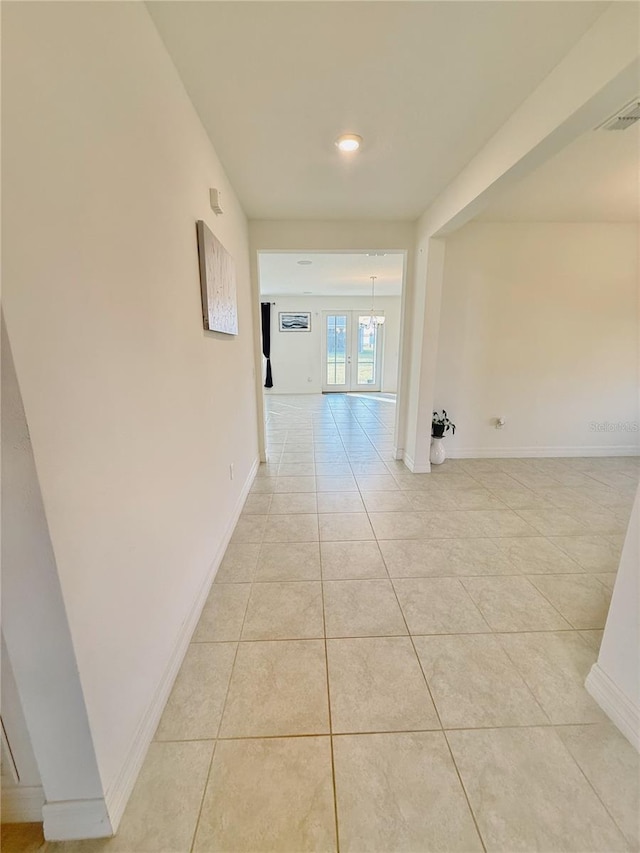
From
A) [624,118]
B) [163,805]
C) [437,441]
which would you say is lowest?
[163,805]

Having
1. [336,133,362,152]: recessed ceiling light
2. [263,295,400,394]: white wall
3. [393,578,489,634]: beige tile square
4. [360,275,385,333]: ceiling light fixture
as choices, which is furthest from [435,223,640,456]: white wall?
[360,275,385,333]: ceiling light fixture

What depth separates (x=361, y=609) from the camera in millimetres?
1650

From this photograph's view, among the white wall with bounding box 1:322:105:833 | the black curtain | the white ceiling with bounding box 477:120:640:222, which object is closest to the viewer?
the white wall with bounding box 1:322:105:833

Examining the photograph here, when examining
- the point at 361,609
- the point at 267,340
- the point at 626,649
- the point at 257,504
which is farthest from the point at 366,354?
the point at 626,649

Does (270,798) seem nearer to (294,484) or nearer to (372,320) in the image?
(294,484)

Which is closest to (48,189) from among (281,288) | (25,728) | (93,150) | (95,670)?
(93,150)

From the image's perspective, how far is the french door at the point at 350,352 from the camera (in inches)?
338

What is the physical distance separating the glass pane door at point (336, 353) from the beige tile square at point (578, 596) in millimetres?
7350

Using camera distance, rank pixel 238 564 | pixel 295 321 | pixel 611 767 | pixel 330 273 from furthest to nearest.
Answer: pixel 295 321, pixel 330 273, pixel 238 564, pixel 611 767

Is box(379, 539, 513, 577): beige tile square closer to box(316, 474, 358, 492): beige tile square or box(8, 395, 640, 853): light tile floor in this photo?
box(8, 395, 640, 853): light tile floor

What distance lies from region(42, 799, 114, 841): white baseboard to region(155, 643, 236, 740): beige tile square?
9.3 inches

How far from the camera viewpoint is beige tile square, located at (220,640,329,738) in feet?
3.74

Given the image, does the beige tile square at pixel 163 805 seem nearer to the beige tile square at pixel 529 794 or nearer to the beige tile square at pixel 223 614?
the beige tile square at pixel 223 614

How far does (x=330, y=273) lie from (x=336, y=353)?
3193mm
